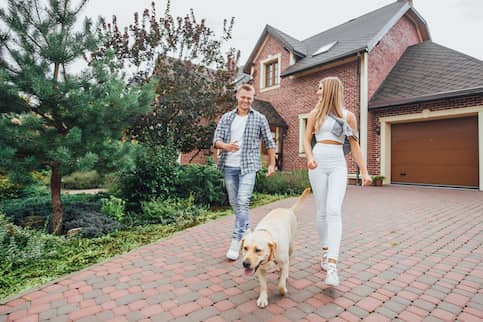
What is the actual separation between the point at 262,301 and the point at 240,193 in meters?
1.22

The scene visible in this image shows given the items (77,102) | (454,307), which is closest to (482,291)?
(454,307)

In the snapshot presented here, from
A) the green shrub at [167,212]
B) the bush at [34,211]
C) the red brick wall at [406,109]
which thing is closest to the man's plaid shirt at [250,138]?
the green shrub at [167,212]

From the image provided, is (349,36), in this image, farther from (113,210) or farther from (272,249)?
(272,249)

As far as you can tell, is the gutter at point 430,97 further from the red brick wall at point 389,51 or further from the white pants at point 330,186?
the white pants at point 330,186

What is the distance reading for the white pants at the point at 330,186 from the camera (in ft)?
7.87

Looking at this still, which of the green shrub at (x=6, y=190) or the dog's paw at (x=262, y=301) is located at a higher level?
the green shrub at (x=6, y=190)

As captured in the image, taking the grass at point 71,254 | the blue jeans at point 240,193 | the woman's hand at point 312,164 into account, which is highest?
the woman's hand at point 312,164

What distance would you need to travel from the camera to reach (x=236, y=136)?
320 centimetres

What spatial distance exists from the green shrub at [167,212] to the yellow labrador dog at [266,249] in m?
2.81

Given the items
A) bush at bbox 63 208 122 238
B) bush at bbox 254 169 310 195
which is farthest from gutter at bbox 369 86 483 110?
bush at bbox 63 208 122 238

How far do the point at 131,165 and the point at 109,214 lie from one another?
4.18 feet

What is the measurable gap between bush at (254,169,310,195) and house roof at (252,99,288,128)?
501 cm

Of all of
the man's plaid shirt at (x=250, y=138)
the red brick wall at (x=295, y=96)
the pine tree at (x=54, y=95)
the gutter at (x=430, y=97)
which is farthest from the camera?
the red brick wall at (x=295, y=96)

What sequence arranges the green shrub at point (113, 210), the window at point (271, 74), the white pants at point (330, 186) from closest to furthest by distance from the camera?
the white pants at point (330, 186) < the green shrub at point (113, 210) < the window at point (271, 74)
